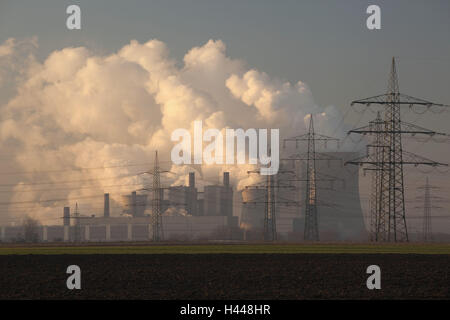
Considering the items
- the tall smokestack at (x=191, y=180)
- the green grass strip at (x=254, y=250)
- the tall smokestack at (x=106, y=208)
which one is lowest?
the green grass strip at (x=254, y=250)

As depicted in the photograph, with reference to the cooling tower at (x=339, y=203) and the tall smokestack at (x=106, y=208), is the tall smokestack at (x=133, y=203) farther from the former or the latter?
the cooling tower at (x=339, y=203)

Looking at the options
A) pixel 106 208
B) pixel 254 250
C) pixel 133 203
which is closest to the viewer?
pixel 254 250

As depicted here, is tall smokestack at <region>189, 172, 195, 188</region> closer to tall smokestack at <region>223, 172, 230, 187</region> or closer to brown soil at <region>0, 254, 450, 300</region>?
tall smokestack at <region>223, 172, 230, 187</region>

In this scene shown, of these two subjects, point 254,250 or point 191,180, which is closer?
point 254,250

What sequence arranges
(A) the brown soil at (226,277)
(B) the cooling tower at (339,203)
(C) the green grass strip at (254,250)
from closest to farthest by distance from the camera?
(A) the brown soil at (226,277) < (C) the green grass strip at (254,250) < (B) the cooling tower at (339,203)

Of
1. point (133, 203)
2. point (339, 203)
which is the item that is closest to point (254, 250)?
point (339, 203)

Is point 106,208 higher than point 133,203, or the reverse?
point 133,203

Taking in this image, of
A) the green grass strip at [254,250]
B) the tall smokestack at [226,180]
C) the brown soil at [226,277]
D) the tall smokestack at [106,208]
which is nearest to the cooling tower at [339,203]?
the tall smokestack at [226,180]

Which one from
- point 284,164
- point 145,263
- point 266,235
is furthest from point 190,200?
point 145,263

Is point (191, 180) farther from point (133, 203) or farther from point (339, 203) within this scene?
point (339, 203)

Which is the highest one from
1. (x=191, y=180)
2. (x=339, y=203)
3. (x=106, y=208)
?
(x=191, y=180)

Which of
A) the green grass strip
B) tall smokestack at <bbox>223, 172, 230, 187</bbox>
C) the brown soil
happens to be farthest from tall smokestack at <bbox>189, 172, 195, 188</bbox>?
the brown soil

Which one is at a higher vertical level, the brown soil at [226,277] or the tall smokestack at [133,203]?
the tall smokestack at [133,203]
